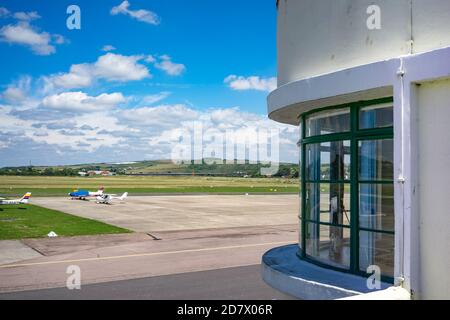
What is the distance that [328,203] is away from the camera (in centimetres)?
459

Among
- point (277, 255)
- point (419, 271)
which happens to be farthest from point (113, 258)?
point (419, 271)

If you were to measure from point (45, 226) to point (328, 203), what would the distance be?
2413 centimetres

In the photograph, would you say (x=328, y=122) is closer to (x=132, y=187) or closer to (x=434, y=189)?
(x=434, y=189)

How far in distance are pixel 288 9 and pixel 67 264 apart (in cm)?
1294

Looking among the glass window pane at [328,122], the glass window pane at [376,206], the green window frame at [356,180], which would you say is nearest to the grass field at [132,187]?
the glass window pane at [328,122]

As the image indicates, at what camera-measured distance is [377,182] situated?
3.96 m

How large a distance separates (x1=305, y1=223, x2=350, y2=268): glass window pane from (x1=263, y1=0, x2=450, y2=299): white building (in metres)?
0.01

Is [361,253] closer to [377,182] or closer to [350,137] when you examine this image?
[377,182]

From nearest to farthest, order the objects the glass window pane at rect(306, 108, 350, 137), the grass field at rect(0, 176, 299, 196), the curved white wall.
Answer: the curved white wall → the glass window pane at rect(306, 108, 350, 137) → the grass field at rect(0, 176, 299, 196)

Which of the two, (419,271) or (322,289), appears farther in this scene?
(322,289)

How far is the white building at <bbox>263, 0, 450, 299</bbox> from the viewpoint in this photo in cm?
325

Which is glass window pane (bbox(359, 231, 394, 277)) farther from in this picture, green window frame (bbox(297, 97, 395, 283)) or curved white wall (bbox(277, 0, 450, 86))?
curved white wall (bbox(277, 0, 450, 86))

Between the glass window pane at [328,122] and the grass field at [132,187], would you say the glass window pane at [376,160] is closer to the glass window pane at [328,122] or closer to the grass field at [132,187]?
the glass window pane at [328,122]

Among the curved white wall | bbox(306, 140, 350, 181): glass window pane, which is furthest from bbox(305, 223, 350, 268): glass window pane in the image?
the curved white wall
